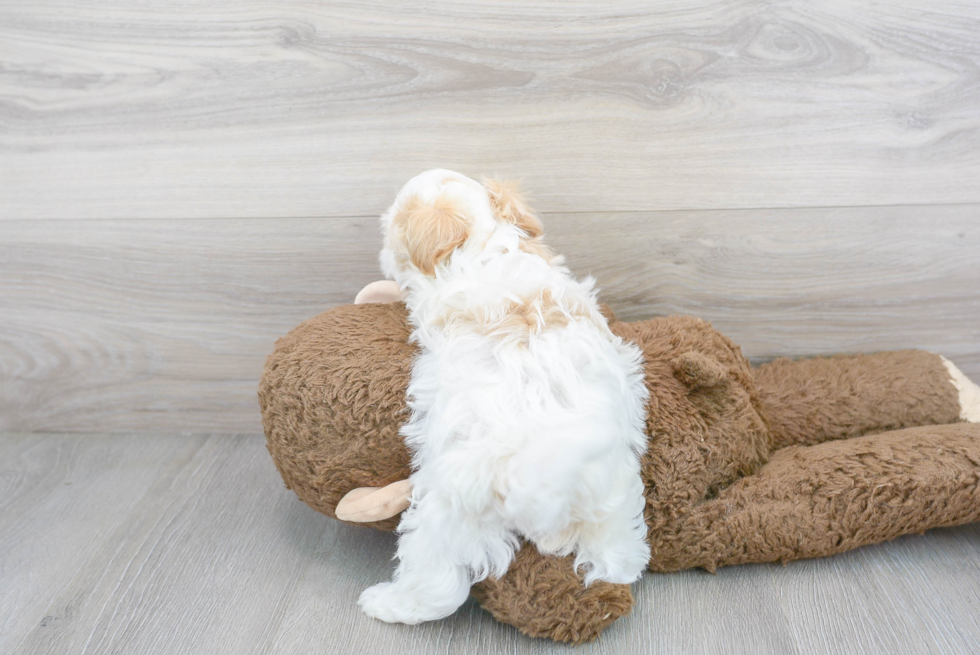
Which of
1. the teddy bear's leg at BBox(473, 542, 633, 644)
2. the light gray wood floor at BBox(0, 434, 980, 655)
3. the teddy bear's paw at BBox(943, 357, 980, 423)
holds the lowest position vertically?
the light gray wood floor at BBox(0, 434, 980, 655)

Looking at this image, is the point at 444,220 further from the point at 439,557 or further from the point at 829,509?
the point at 829,509

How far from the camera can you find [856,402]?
34.9 inches

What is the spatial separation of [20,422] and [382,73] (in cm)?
85

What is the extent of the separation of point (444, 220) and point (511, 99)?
297 mm

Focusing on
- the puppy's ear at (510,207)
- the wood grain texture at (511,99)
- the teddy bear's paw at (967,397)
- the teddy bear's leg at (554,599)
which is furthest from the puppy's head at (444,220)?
the teddy bear's paw at (967,397)

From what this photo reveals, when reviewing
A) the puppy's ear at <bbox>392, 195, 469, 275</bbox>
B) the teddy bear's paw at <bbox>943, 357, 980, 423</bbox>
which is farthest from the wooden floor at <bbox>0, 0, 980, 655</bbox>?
the puppy's ear at <bbox>392, 195, 469, 275</bbox>

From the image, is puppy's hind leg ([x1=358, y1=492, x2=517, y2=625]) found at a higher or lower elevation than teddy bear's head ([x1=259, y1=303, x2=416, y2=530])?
lower

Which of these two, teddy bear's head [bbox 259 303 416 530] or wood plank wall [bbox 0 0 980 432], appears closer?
teddy bear's head [bbox 259 303 416 530]

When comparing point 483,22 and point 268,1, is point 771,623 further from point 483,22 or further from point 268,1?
point 268,1

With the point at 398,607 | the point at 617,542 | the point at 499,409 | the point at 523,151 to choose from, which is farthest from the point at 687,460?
the point at 523,151

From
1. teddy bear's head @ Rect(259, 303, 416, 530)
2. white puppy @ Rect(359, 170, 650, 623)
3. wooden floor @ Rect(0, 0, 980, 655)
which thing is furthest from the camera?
wooden floor @ Rect(0, 0, 980, 655)

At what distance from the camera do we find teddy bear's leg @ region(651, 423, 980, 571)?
0.75 metres

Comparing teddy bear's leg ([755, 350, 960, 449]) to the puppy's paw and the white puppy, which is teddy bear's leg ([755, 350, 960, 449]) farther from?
the puppy's paw

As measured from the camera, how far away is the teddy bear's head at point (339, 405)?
28.5 inches
